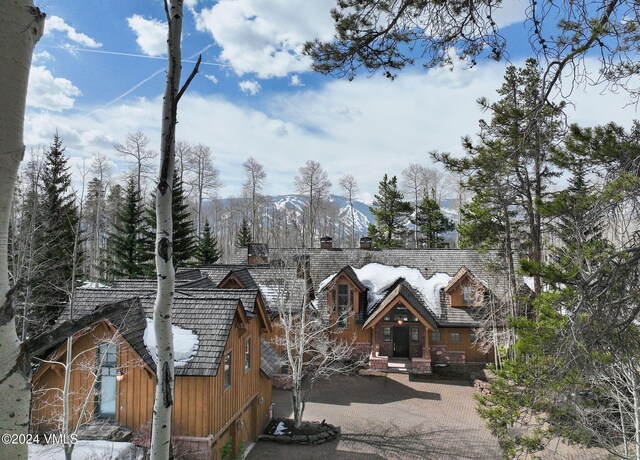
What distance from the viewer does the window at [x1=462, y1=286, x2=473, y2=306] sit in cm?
2333

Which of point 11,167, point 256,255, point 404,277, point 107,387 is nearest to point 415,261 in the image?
point 404,277

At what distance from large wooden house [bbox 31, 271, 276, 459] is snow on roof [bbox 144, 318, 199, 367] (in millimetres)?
27

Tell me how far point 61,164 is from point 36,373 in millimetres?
19431

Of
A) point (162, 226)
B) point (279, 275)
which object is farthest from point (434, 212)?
point (162, 226)

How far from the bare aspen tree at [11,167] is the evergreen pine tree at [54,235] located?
745 inches

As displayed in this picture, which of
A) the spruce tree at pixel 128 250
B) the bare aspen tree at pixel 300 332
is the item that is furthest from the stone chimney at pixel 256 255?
the spruce tree at pixel 128 250

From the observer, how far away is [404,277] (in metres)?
25.5

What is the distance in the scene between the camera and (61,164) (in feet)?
85.0

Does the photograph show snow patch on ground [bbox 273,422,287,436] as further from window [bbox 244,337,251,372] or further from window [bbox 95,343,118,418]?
window [bbox 95,343,118,418]

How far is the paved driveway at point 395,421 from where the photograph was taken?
13391 millimetres

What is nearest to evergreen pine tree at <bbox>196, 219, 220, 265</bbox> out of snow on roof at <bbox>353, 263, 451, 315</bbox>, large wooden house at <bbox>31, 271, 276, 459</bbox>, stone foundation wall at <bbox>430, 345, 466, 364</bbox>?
snow on roof at <bbox>353, 263, 451, 315</bbox>

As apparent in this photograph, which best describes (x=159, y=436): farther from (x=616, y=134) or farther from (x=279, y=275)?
(x=279, y=275)

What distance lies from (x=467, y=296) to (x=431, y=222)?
696 inches

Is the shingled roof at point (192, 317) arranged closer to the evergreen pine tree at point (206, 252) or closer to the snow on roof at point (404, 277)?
the snow on roof at point (404, 277)
